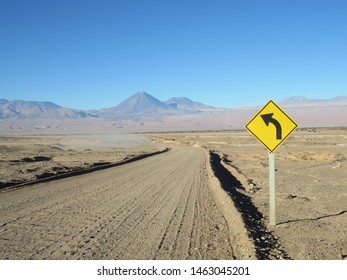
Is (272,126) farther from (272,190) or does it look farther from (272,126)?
(272,190)

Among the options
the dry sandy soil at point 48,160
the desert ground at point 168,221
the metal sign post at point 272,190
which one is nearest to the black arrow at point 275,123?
the metal sign post at point 272,190

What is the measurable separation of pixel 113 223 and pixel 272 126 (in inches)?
167

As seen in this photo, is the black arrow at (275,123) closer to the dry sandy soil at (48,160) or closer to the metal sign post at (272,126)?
the metal sign post at (272,126)

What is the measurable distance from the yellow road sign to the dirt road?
220 centimetres

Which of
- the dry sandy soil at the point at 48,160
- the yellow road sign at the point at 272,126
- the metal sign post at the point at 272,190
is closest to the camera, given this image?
the yellow road sign at the point at 272,126

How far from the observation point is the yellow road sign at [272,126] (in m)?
8.75

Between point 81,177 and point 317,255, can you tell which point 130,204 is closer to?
point 317,255

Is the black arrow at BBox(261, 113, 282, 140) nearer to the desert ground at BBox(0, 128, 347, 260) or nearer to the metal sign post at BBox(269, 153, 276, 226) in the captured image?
the metal sign post at BBox(269, 153, 276, 226)

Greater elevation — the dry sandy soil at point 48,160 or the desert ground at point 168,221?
the desert ground at point 168,221

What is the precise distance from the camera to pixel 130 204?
39.9ft

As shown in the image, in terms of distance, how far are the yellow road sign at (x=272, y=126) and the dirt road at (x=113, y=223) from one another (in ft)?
7.21

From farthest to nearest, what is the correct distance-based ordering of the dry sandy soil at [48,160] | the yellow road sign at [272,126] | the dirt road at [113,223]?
the dry sandy soil at [48,160]
the yellow road sign at [272,126]
the dirt road at [113,223]

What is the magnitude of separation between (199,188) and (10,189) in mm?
7147
